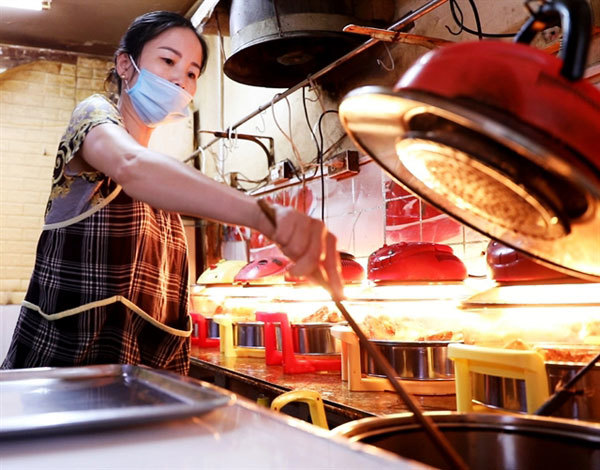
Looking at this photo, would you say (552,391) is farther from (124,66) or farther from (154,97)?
(124,66)

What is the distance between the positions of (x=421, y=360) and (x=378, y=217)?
144 cm

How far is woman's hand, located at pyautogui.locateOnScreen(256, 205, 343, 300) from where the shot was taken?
0.93 m

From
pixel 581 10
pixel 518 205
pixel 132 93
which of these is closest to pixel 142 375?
pixel 518 205

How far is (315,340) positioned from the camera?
118 inches

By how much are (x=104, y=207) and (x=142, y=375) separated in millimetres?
595

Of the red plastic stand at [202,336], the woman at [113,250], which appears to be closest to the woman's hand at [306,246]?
the woman at [113,250]

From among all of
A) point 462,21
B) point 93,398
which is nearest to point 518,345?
point 93,398

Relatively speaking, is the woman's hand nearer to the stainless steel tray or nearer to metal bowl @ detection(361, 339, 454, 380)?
the stainless steel tray

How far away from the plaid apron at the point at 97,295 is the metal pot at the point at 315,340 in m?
1.40

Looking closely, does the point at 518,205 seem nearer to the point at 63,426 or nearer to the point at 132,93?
the point at 63,426

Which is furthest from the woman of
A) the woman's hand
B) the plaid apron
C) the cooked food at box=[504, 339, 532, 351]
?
the cooked food at box=[504, 339, 532, 351]

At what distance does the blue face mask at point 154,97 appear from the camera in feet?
5.93

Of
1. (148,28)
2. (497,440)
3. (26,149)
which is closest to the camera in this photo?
(497,440)

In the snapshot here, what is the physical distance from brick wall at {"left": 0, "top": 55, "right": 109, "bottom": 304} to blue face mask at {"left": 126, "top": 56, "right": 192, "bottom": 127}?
16.0 ft
